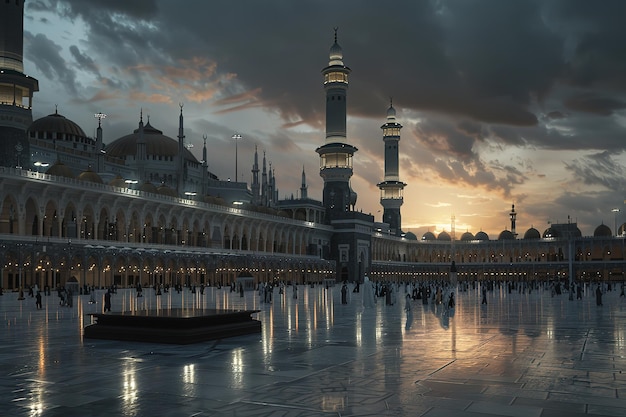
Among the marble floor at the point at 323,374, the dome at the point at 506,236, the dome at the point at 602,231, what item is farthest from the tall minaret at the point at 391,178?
the marble floor at the point at 323,374

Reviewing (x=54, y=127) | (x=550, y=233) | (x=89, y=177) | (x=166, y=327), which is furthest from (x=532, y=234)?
(x=166, y=327)

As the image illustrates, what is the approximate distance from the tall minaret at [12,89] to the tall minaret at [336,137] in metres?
49.0

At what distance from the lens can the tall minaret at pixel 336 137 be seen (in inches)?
3698

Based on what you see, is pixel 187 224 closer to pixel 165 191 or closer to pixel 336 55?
pixel 165 191

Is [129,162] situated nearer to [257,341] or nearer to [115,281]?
[115,281]

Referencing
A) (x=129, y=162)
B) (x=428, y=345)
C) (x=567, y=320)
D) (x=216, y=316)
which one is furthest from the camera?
(x=129, y=162)

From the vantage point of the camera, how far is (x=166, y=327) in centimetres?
1341

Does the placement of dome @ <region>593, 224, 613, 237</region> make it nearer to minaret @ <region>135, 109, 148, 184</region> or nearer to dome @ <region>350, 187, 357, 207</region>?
dome @ <region>350, 187, 357, 207</region>

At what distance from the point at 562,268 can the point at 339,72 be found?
190 feet

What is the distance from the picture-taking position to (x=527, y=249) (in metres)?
124

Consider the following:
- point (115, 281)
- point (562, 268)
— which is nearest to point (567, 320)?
point (115, 281)

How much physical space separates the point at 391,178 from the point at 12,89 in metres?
75.9

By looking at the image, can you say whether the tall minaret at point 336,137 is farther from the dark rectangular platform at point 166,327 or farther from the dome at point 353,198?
the dark rectangular platform at point 166,327

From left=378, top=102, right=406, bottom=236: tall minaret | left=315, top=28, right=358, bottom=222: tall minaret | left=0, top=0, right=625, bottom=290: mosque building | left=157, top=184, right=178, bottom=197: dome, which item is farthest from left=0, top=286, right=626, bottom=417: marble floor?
left=378, top=102, right=406, bottom=236: tall minaret
